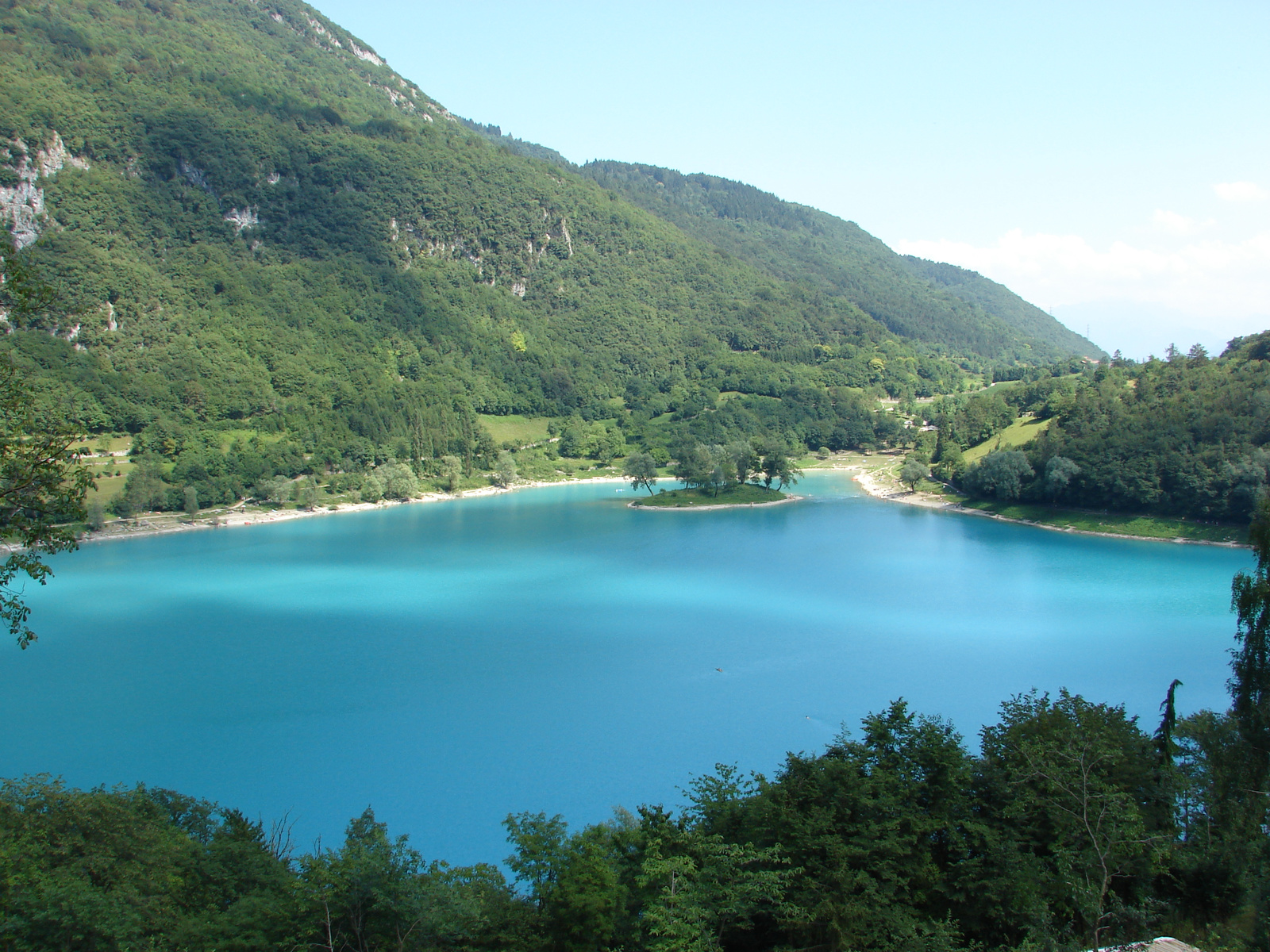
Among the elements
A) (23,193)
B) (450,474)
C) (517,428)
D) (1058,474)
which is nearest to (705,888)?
(1058,474)

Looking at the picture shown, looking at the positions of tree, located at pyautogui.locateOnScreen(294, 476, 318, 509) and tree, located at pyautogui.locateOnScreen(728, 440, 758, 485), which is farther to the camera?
tree, located at pyautogui.locateOnScreen(728, 440, 758, 485)

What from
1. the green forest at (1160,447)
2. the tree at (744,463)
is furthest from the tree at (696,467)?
the green forest at (1160,447)

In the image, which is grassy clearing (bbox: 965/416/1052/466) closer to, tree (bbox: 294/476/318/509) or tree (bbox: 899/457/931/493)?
tree (bbox: 899/457/931/493)

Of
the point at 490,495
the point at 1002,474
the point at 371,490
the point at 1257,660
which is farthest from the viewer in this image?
the point at 490,495


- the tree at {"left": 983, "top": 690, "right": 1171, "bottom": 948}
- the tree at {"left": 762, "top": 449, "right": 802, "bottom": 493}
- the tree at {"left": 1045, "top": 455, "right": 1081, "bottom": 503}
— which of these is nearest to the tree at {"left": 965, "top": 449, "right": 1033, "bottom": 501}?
the tree at {"left": 1045, "top": 455, "right": 1081, "bottom": 503}

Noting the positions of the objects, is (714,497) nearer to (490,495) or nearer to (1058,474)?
(490,495)

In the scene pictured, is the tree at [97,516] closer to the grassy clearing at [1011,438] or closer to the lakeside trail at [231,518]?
the lakeside trail at [231,518]
